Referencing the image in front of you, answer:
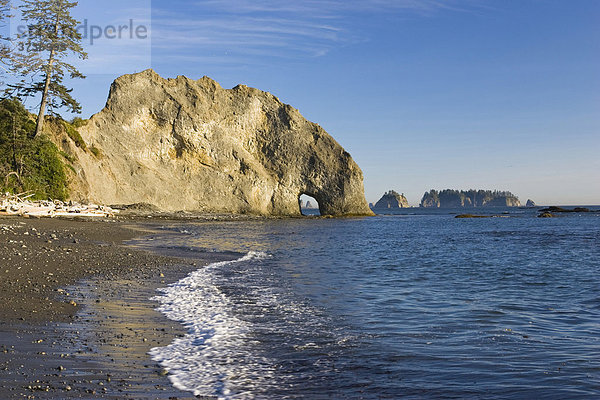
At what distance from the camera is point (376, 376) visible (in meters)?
5.64

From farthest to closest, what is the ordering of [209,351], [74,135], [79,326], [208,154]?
[208,154]
[74,135]
[79,326]
[209,351]

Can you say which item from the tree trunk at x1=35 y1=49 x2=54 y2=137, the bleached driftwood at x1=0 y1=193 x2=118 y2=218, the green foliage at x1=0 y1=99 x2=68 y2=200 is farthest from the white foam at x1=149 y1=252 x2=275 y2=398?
the tree trunk at x1=35 y1=49 x2=54 y2=137

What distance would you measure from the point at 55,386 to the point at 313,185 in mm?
68585

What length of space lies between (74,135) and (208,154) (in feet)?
66.9

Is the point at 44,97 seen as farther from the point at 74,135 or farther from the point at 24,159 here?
the point at 74,135

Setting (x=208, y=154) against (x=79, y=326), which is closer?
(x=79, y=326)

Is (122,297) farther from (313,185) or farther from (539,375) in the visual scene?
(313,185)

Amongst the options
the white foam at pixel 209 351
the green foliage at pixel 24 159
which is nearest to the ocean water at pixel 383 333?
the white foam at pixel 209 351

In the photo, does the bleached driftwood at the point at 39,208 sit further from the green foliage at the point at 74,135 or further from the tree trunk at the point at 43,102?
the green foliage at the point at 74,135

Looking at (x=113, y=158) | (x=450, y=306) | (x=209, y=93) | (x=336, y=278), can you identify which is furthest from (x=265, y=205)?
(x=450, y=306)

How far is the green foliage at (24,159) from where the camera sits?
35.1 m

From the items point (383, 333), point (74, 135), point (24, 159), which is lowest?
point (383, 333)

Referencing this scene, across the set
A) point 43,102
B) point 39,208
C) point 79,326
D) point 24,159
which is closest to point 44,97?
point 43,102

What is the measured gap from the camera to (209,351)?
6.54m
